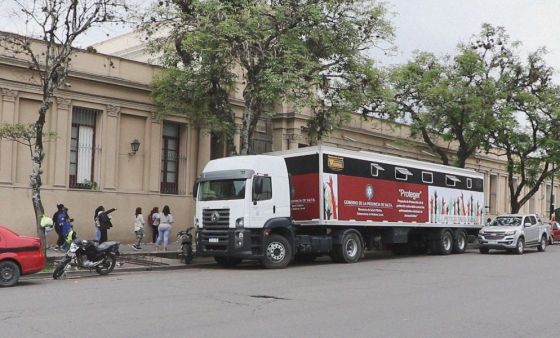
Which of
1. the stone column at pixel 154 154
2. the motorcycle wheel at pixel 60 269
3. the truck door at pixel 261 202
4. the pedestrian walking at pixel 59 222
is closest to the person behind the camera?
the motorcycle wheel at pixel 60 269

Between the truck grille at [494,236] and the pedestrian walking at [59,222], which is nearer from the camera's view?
the pedestrian walking at [59,222]

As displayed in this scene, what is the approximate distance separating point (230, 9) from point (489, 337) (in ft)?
48.0

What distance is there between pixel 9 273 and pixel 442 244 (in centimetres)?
1733

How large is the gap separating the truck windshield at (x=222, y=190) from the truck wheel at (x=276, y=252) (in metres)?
1.62

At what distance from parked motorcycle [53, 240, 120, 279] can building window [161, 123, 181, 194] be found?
9600 mm

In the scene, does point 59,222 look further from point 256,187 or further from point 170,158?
point 256,187

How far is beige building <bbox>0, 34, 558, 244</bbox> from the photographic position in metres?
20.8

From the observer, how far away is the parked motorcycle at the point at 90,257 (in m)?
15.1

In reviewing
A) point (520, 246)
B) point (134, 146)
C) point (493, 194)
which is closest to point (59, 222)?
point (134, 146)

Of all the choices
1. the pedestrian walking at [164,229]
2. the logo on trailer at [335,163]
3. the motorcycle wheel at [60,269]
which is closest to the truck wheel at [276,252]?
the logo on trailer at [335,163]

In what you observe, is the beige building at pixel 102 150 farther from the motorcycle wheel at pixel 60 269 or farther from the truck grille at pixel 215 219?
the truck grille at pixel 215 219

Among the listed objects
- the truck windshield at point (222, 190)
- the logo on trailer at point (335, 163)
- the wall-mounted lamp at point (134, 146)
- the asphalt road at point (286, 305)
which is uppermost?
the wall-mounted lamp at point (134, 146)

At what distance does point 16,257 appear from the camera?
13406mm

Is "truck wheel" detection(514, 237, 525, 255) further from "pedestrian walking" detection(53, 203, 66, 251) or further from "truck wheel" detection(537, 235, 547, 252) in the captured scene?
"pedestrian walking" detection(53, 203, 66, 251)
